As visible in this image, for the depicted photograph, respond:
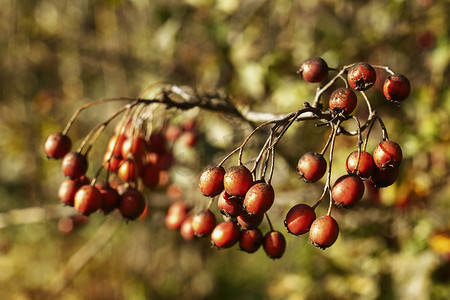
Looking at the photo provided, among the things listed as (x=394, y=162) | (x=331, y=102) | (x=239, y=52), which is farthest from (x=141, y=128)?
(x=239, y=52)

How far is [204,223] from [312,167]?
0.45 m

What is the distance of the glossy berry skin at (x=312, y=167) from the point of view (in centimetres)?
103

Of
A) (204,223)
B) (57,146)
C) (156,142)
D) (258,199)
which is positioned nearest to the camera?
(258,199)

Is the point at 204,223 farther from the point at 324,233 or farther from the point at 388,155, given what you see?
the point at 388,155

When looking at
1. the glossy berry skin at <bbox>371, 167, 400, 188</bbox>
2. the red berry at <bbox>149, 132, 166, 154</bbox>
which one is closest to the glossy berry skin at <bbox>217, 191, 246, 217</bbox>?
the glossy berry skin at <bbox>371, 167, 400, 188</bbox>

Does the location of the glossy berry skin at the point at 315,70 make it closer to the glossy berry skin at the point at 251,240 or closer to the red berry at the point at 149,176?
the glossy berry skin at the point at 251,240

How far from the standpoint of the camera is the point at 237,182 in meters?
1.00

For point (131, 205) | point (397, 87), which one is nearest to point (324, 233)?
point (397, 87)

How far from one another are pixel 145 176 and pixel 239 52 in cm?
144

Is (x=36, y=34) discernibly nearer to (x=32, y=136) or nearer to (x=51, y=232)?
(x=32, y=136)

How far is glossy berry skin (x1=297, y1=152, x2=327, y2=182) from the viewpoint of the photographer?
1030 millimetres

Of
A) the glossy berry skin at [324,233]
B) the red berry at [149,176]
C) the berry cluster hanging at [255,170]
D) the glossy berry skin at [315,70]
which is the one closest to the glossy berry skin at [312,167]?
the berry cluster hanging at [255,170]

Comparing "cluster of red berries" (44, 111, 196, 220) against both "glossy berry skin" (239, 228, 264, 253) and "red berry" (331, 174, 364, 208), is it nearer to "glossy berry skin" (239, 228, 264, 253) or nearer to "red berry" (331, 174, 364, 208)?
"glossy berry skin" (239, 228, 264, 253)

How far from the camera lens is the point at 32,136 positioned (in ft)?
14.1
